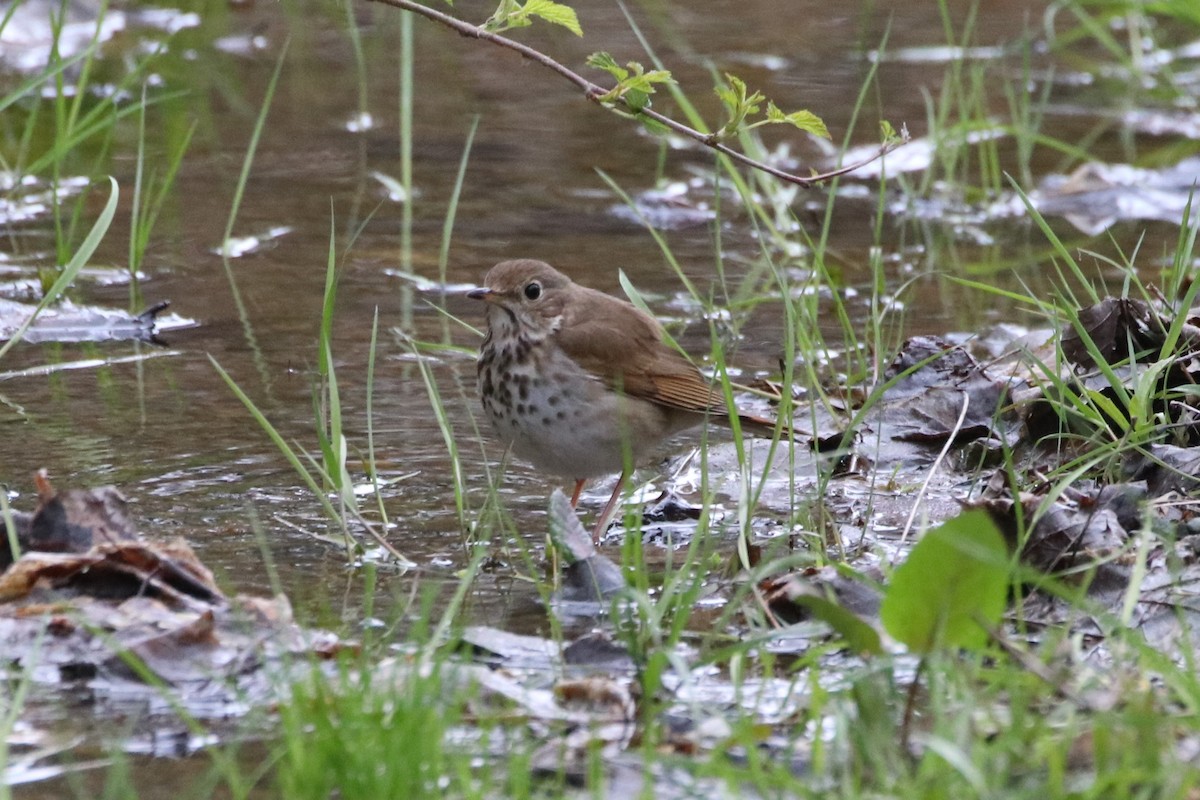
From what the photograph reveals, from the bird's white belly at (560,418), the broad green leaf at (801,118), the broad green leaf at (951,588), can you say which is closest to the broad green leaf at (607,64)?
the broad green leaf at (801,118)

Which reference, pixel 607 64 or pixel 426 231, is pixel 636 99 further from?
pixel 426 231

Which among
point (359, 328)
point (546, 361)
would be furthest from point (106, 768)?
point (359, 328)

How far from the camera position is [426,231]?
8102mm

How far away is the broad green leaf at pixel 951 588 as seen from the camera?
3041mm

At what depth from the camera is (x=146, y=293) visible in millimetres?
7000

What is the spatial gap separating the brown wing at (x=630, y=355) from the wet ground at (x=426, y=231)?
0.44m

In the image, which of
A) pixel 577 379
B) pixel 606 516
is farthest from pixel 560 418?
pixel 606 516

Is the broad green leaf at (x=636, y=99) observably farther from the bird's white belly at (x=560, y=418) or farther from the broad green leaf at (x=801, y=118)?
the bird's white belly at (x=560, y=418)

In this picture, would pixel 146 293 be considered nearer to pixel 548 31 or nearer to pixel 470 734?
pixel 470 734

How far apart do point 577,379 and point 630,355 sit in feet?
1.04

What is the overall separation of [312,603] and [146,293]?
3.29 m

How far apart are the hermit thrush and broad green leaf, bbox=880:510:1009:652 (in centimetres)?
184

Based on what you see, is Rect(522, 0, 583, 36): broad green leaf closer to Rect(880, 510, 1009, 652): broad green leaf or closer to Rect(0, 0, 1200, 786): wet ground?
Rect(0, 0, 1200, 786): wet ground

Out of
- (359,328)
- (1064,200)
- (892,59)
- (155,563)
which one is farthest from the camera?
(892,59)
